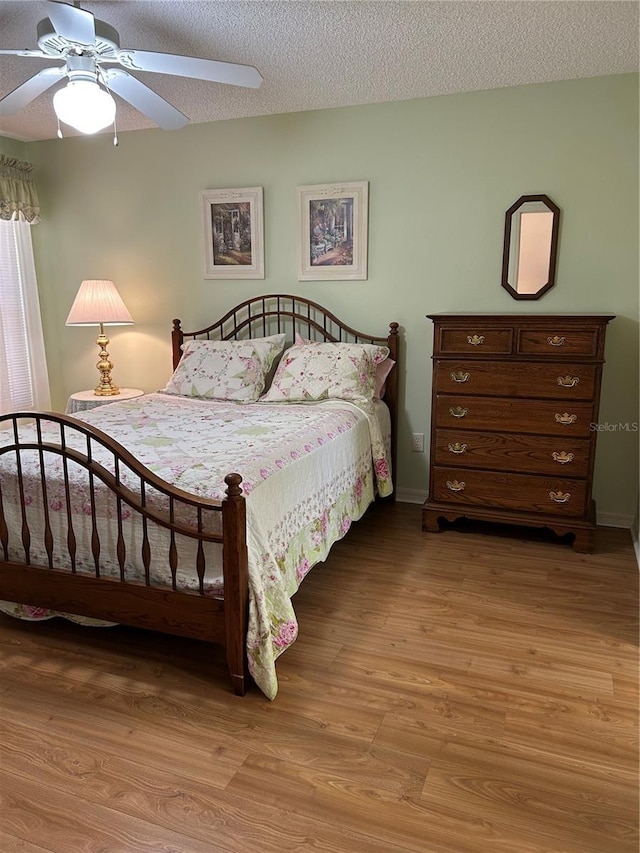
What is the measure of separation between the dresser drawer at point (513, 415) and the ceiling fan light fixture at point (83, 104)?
2.06 metres

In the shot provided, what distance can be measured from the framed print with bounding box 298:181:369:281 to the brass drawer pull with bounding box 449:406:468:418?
1078 mm

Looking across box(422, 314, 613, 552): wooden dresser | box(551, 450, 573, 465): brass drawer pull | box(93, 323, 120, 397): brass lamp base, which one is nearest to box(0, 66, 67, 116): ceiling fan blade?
box(93, 323, 120, 397): brass lamp base

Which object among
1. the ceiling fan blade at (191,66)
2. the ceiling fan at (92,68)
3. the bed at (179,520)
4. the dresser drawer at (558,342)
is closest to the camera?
the bed at (179,520)

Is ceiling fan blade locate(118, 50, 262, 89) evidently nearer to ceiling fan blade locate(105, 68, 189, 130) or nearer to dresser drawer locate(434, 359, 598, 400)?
ceiling fan blade locate(105, 68, 189, 130)

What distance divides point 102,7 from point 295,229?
1.74 m

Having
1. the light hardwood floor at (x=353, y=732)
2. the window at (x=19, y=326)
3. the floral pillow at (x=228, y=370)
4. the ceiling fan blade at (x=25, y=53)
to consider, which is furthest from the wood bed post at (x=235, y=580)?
the window at (x=19, y=326)

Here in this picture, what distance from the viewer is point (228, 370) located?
3.76 meters

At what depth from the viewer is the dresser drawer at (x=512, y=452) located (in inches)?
124

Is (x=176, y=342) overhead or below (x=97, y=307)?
below

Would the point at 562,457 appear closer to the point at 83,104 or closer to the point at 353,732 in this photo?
the point at 353,732

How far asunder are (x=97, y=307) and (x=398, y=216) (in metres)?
2.04

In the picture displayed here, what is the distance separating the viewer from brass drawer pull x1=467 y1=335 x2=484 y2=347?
3.22 m

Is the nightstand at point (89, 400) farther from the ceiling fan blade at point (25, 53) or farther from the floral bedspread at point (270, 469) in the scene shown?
the ceiling fan blade at point (25, 53)

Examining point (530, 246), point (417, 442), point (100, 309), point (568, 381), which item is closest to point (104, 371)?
point (100, 309)
